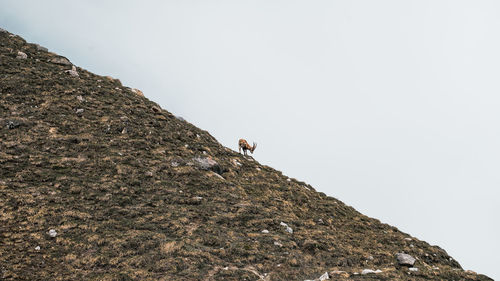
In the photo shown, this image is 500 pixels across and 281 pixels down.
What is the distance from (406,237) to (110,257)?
65.2 feet

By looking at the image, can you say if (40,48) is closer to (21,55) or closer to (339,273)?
(21,55)

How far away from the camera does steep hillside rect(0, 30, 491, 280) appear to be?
12.4m

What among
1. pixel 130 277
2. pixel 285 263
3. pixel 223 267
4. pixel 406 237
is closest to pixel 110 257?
pixel 130 277

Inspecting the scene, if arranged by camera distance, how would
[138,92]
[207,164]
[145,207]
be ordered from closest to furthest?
[145,207], [207,164], [138,92]

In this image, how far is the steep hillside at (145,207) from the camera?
40.8 feet

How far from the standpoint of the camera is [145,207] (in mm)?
16938

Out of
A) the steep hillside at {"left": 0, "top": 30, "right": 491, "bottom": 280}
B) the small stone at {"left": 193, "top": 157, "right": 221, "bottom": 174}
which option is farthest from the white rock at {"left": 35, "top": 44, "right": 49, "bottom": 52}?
the small stone at {"left": 193, "top": 157, "right": 221, "bottom": 174}

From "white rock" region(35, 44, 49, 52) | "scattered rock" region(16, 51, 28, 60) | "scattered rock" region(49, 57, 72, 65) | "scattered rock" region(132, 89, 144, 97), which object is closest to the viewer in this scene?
"scattered rock" region(16, 51, 28, 60)

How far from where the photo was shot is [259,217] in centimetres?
1827

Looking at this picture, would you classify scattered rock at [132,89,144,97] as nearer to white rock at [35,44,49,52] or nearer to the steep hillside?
the steep hillside

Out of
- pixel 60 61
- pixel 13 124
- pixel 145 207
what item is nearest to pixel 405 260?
pixel 145 207

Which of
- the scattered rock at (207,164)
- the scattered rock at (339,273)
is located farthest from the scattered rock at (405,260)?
the scattered rock at (207,164)

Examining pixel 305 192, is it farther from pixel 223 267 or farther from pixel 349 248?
pixel 223 267

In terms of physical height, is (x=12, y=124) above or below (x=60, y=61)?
A: below
